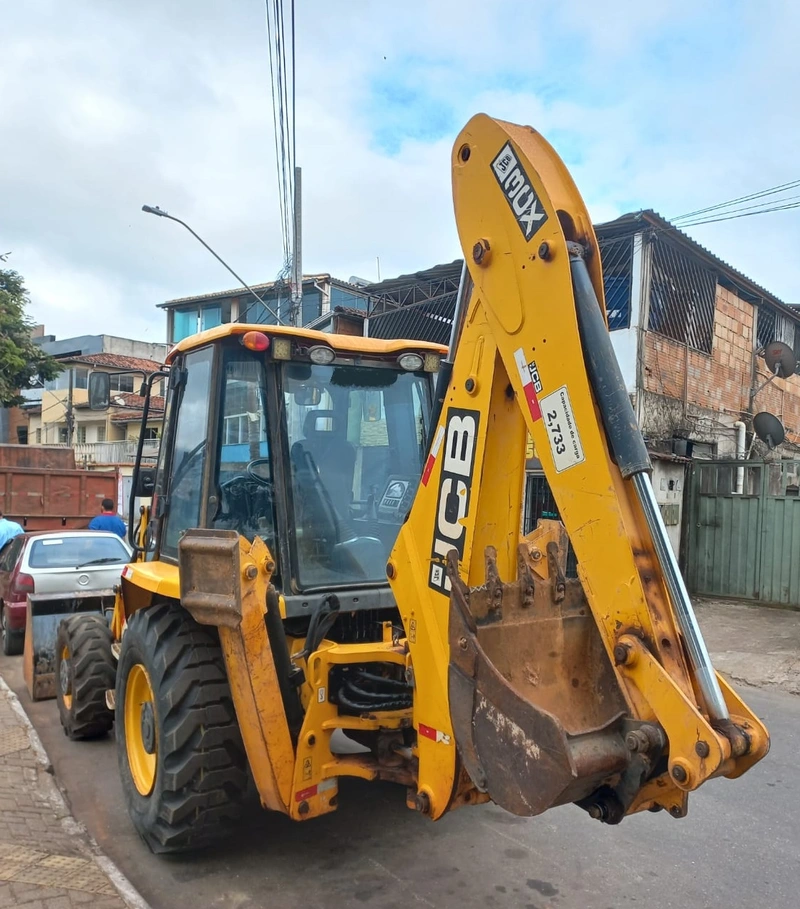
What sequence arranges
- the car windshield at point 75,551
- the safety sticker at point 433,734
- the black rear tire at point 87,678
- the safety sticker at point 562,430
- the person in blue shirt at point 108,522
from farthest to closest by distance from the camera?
the person in blue shirt at point 108,522 → the car windshield at point 75,551 → the black rear tire at point 87,678 → the safety sticker at point 433,734 → the safety sticker at point 562,430

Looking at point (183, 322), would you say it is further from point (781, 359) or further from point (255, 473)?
point (255, 473)

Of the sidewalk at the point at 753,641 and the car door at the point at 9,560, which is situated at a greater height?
the car door at the point at 9,560

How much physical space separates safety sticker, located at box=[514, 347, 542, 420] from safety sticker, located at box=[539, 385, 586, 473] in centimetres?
3

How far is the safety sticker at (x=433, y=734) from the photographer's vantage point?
2766mm

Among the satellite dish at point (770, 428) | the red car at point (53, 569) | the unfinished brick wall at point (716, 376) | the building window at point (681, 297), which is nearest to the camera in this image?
the red car at point (53, 569)

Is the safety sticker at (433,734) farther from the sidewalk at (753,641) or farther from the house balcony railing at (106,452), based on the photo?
the house balcony railing at (106,452)

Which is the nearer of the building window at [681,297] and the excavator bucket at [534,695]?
the excavator bucket at [534,695]

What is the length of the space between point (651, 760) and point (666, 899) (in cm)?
174

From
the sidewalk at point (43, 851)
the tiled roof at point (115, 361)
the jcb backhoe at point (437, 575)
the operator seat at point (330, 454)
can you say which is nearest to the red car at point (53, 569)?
the sidewalk at point (43, 851)

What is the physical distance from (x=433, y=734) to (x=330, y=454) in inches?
60.9

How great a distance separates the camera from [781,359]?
1288cm

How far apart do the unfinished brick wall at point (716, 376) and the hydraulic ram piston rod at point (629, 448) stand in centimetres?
1000

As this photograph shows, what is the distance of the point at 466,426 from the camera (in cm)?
282

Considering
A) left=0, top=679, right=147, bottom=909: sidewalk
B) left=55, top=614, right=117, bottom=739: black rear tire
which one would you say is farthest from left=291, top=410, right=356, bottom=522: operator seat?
left=55, top=614, right=117, bottom=739: black rear tire
